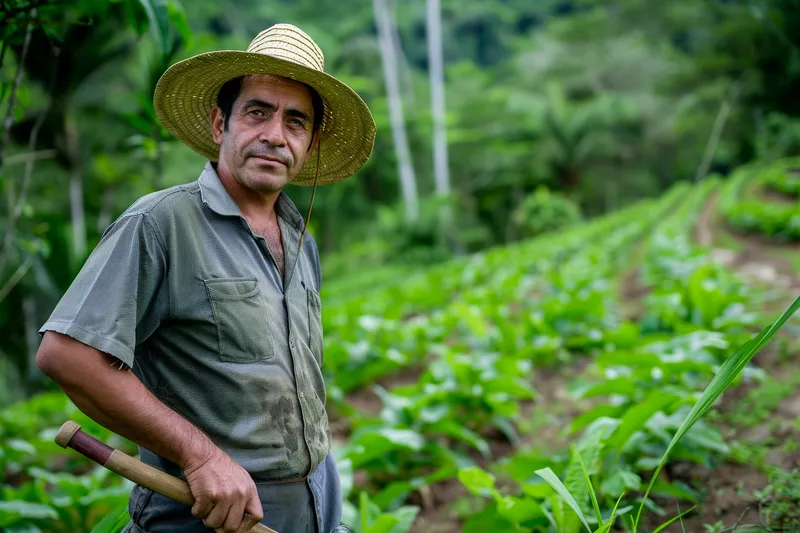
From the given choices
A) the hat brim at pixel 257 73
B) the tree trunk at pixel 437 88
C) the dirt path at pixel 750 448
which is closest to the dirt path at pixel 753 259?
Answer: the dirt path at pixel 750 448

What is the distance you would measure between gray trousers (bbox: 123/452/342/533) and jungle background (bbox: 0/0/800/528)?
1523 mm

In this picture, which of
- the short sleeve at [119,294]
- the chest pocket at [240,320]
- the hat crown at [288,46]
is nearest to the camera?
the short sleeve at [119,294]

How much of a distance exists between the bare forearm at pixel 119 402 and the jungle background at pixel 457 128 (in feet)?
4.82

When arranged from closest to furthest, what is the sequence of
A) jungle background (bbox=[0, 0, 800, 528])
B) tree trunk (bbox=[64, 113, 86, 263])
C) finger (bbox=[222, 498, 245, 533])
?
finger (bbox=[222, 498, 245, 533]), jungle background (bbox=[0, 0, 800, 528]), tree trunk (bbox=[64, 113, 86, 263])

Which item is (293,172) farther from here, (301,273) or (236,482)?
(236,482)

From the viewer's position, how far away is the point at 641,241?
43.5 ft

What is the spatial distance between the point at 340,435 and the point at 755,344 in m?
2.97

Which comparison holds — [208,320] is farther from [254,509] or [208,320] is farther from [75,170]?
[75,170]

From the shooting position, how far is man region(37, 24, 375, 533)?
142 centimetres

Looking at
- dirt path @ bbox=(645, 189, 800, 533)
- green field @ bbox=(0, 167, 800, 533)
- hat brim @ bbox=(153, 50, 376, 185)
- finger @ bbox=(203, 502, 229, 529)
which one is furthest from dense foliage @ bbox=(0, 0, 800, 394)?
dirt path @ bbox=(645, 189, 800, 533)

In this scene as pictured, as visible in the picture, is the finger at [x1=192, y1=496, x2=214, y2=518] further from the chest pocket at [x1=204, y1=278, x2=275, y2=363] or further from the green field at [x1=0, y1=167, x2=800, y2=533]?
the green field at [x1=0, y1=167, x2=800, y2=533]

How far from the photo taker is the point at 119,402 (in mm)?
1416

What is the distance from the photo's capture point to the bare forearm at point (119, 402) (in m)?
1.38

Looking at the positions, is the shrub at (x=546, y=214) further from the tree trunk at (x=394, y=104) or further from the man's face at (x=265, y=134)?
the man's face at (x=265, y=134)
